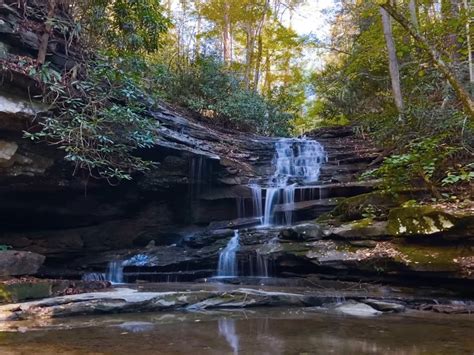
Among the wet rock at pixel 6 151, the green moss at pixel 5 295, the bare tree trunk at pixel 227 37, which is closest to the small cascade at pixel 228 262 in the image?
the green moss at pixel 5 295

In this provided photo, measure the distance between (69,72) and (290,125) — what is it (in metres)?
11.4

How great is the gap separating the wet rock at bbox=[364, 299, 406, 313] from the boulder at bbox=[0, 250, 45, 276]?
18.6 feet

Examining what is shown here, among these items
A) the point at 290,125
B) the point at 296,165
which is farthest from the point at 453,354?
the point at 290,125

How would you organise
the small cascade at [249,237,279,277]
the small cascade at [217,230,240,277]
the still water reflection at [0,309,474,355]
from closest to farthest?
the still water reflection at [0,309,474,355] → the small cascade at [249,237,279,277] → the small cascade at [217,230,240,277]

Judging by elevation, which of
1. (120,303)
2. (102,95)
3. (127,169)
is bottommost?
(120,303)

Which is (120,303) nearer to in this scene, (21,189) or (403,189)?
(21,189)

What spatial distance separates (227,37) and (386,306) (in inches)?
674

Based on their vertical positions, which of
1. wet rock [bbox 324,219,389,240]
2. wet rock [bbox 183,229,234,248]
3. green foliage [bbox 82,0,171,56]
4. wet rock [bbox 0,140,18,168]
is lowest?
wet rock [bbox 183,229,234,248]

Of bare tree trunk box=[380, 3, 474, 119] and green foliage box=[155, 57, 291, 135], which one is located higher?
green foliage box=[155, 57, 291, 135]

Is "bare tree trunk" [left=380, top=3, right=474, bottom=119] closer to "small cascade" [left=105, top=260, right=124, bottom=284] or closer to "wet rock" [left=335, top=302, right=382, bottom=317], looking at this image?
"wet rock" [left=335, top=302, right=382, bottom=317]

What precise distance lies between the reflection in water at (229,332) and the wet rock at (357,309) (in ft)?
5.35

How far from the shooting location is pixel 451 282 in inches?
247

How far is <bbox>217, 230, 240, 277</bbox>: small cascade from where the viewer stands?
8383 mm

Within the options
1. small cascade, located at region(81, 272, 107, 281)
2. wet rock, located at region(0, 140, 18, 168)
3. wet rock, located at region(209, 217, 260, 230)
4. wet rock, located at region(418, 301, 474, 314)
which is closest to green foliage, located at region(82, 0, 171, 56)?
wet rock, located at region(0, 140, 18, 168)
